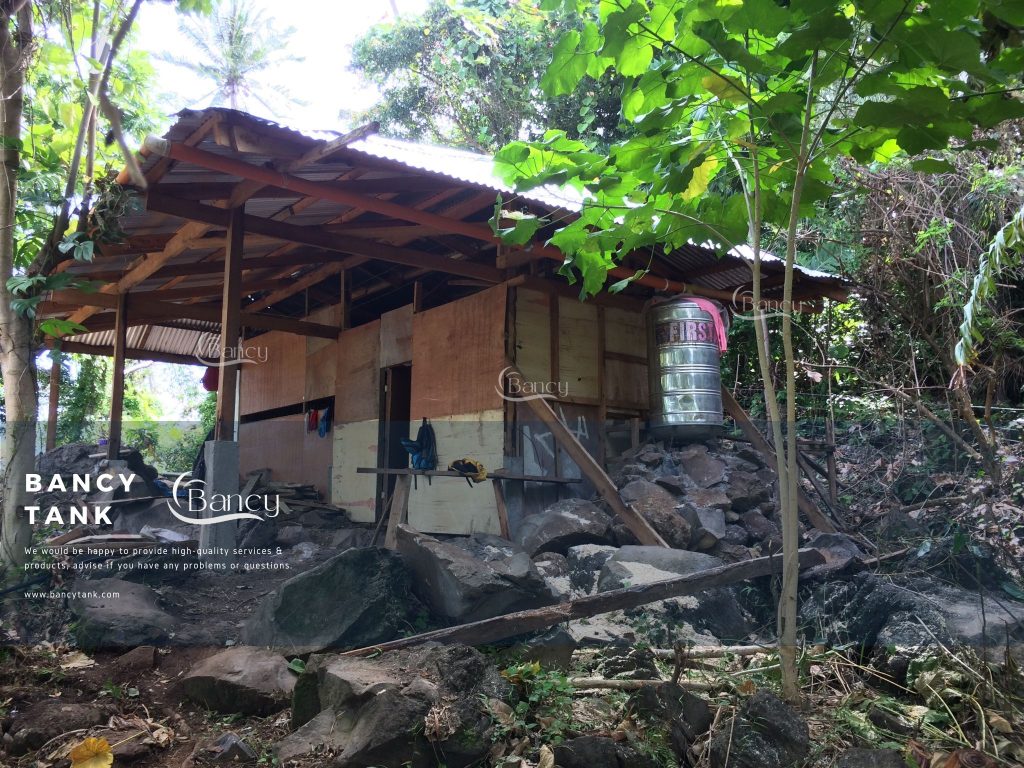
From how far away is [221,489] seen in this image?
6934 millimetres

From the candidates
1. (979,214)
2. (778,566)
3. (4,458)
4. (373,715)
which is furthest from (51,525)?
(979,214)

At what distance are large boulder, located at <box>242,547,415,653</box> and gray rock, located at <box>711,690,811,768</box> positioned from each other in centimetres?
224

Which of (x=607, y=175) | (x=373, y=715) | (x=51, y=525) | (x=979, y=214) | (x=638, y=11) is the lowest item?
(x=373, y=715)

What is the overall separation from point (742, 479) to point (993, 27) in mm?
5514

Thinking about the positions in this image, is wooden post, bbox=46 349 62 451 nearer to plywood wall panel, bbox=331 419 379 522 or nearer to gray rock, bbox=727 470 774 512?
plywood wall panel, bbox=331 419 379 522

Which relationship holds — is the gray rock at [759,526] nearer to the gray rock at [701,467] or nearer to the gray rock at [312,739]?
the gray rock at [701,467]

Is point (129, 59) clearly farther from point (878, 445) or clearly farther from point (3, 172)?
point (878, 445)

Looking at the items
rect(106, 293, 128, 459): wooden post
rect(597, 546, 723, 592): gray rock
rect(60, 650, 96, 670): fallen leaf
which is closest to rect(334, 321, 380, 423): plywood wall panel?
rect(106, 293, 128, 459): wooden post

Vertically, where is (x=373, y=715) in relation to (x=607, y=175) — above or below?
below

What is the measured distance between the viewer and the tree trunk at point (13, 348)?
555 cm

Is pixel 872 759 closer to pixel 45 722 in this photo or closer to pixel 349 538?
pixel 45 722

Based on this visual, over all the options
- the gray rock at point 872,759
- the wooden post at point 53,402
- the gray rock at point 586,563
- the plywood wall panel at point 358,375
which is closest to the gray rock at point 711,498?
the gray rock at point 586,563

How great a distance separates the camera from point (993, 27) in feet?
11.1

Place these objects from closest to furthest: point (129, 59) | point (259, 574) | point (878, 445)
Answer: point (259, 574), point (129, 59), point (878, 445)
